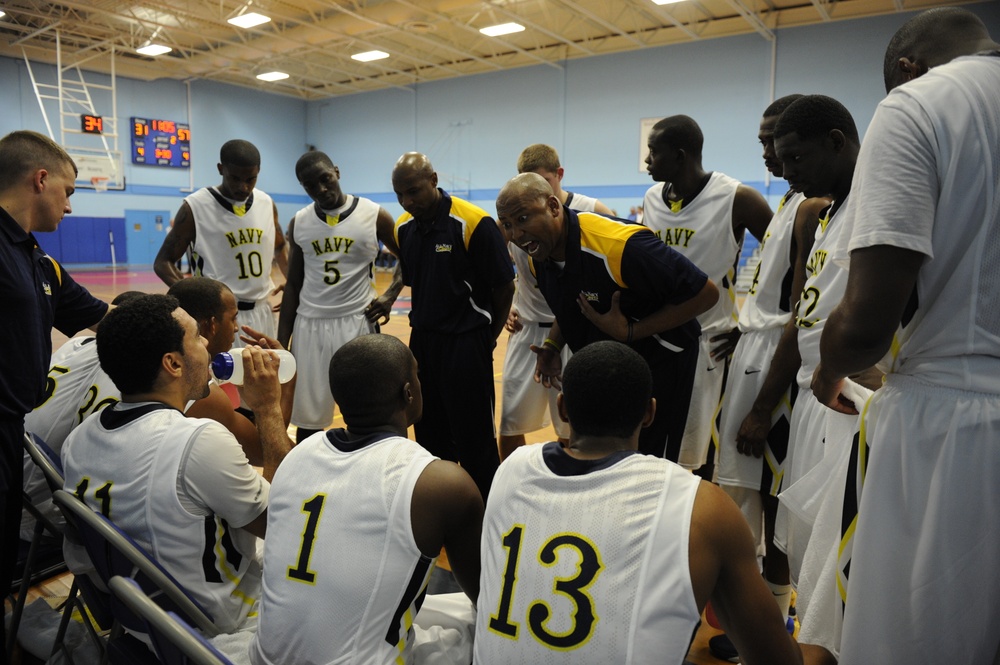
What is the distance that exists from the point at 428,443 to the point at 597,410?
2.55 meters

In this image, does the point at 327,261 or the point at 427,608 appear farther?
the point at 327,261

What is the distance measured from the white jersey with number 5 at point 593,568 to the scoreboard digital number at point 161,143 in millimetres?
22484

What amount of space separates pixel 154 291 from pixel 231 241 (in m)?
11.2

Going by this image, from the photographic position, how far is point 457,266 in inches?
150

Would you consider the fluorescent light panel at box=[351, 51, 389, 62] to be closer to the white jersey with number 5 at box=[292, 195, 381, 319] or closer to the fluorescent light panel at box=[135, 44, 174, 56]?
the fluorescent light panel at box=[135, 44, 174, 56]

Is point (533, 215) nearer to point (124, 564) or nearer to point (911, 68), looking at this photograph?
point (911, 68)

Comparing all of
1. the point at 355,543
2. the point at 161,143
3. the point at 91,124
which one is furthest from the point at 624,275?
the point at 161,143

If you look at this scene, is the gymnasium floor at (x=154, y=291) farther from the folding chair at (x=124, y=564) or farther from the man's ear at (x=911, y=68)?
the man's ear at (x=911, y=68)

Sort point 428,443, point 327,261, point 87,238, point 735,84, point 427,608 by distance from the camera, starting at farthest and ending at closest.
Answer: point 87,238 < point 735,84 < point 327,261 < point 428,443 < point 427,608

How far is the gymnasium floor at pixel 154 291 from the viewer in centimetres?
A: 283

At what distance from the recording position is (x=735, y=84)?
50.4ft

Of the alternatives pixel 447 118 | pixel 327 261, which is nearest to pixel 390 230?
pixel 327 261

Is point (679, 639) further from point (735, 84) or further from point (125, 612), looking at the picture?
point (735, 84)

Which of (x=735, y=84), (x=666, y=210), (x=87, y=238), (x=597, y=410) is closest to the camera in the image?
(x=597, y=410)
